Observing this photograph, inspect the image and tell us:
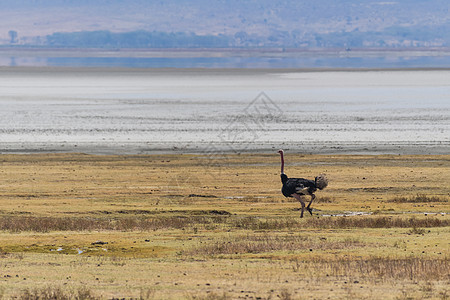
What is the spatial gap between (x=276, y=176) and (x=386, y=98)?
5345cm

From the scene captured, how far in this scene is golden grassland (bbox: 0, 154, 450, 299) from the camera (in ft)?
50.1

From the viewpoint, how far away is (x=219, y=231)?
2291 centimetres

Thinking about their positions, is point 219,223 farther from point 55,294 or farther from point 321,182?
point 55,294

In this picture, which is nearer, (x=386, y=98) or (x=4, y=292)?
(x=4, y=292)

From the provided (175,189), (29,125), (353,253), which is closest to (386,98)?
(29,125)

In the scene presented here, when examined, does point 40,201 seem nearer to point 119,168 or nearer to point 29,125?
point 119,168

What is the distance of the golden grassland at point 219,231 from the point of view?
15273 mm

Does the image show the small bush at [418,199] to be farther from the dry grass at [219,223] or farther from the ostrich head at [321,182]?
the ostrich head at [321,182]

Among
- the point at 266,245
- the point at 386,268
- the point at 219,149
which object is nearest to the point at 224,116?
the point at 219,149

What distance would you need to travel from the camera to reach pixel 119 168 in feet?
135

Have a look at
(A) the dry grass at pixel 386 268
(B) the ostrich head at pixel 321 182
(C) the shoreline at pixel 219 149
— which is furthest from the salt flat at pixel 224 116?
(A) the dry grass at pixel 386 268

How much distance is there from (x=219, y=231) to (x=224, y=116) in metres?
46.6

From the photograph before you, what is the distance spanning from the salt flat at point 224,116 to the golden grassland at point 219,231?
314 inches

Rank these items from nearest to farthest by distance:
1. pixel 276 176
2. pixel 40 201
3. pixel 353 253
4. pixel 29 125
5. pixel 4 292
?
pixel 4 292
pixel 353 253
pixel 40 201
pixel 276 176
pixel 29 125
